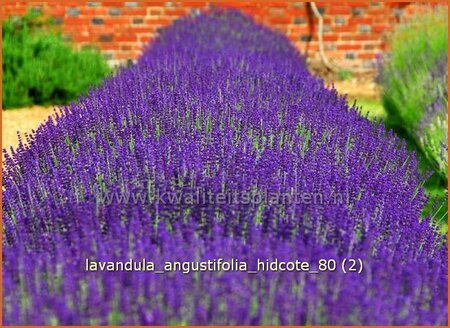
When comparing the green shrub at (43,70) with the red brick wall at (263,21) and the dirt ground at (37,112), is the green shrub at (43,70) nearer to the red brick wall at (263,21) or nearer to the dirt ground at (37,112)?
the dirt ground at (37,112)

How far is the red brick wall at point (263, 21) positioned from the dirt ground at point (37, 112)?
1.12ft

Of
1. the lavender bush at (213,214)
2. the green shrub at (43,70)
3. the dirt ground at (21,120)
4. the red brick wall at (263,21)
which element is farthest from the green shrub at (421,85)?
the dirt ground at (21,120)

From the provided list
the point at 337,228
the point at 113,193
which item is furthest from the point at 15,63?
the point at 337,228

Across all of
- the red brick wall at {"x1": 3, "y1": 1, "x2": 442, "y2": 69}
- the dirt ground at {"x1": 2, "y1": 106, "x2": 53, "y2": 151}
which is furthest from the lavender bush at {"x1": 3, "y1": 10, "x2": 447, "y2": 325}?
the red brick wall at {"x1": 3, "y1": 1, "x2": 442, "y2": 69}

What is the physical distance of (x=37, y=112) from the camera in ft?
28.1

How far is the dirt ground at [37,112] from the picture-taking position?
784cm

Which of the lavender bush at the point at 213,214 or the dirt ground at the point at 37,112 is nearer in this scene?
the lavender bush at the point at 213,214

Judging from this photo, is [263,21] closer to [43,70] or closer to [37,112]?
[43,70]

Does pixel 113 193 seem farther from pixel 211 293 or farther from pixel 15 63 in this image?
pixel 15 63

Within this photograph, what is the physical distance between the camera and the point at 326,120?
435 centimetres

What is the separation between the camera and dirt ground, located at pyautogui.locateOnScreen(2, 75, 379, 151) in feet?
25.7

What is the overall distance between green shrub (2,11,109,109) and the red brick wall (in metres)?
1.21

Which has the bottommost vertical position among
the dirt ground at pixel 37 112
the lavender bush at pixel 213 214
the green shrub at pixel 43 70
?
the dirt ground at pixel 37 112

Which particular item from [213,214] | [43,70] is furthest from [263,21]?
[213,214]
